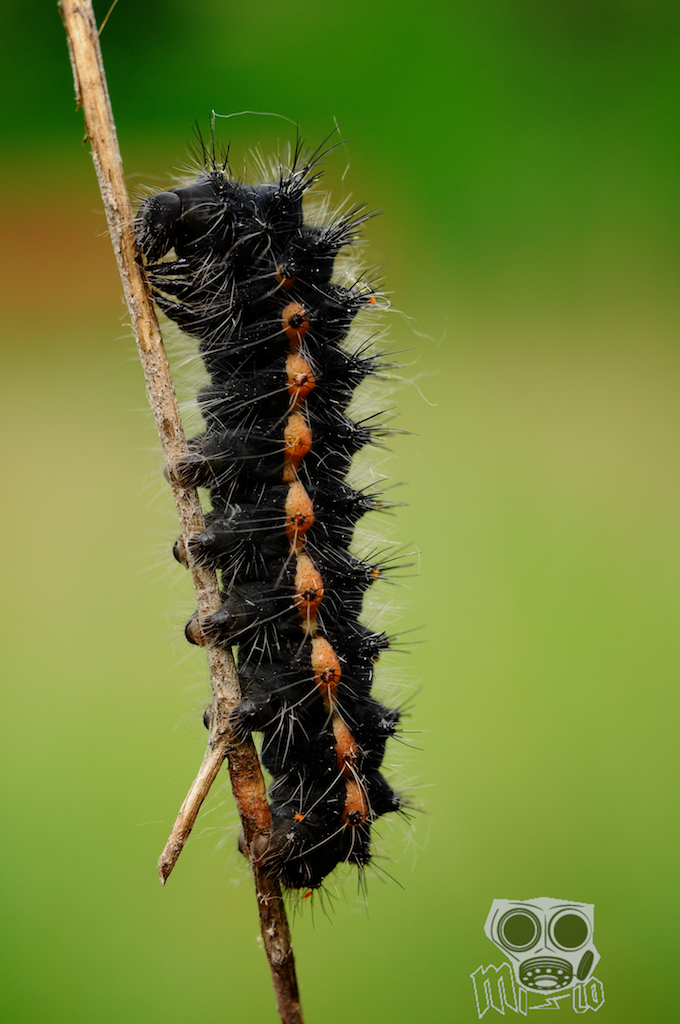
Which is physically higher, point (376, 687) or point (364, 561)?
point (364, 561)

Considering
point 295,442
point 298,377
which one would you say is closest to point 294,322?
point 298,377

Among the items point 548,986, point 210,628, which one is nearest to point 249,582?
point 210,628

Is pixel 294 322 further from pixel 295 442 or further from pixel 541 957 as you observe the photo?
pixel 541 957

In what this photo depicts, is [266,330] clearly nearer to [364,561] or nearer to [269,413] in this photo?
[269,413]

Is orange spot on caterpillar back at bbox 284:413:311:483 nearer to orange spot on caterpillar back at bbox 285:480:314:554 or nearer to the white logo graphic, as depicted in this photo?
orange spot on caterpillar back at bbox 285:480:314:554

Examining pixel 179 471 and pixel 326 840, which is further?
pixel 326 840

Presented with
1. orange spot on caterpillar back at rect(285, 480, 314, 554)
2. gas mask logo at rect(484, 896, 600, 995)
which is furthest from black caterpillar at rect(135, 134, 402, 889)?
gas mask logo at rect(484, 896, 600, 995)
